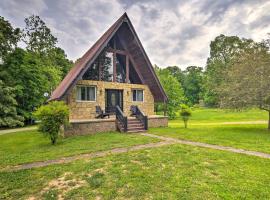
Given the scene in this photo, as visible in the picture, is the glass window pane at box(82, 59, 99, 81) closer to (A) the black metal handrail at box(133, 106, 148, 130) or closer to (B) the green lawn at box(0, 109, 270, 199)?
(A) the black metal handrail at box(133, 106, 148, 130)

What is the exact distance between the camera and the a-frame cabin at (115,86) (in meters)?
12.1

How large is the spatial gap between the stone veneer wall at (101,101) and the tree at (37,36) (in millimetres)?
21884

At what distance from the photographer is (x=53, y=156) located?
6207 mm

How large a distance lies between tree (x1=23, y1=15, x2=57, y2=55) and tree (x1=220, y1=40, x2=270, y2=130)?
96.6 ft

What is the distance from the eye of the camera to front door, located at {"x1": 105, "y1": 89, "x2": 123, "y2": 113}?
1418 centimetres

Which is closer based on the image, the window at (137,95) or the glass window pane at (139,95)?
the window at (137,95)

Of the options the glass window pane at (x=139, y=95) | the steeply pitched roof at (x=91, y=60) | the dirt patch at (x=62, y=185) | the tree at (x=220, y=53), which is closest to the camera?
the dirt patch at (x=62, y=185)

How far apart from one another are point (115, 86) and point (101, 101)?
1768 millimetres

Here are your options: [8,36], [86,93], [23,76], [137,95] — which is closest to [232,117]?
[137,95]

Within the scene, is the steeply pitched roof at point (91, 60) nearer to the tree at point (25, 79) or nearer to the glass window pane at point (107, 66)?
the glass window pane at point (107, 66)

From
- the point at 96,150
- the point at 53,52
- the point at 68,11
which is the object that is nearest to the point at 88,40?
the point at 68,11

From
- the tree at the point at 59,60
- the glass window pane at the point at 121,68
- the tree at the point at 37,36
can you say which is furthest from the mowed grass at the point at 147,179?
the tree at the point at 37,36

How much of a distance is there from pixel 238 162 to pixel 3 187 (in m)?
6.29

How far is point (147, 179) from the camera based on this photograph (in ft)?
13.4
